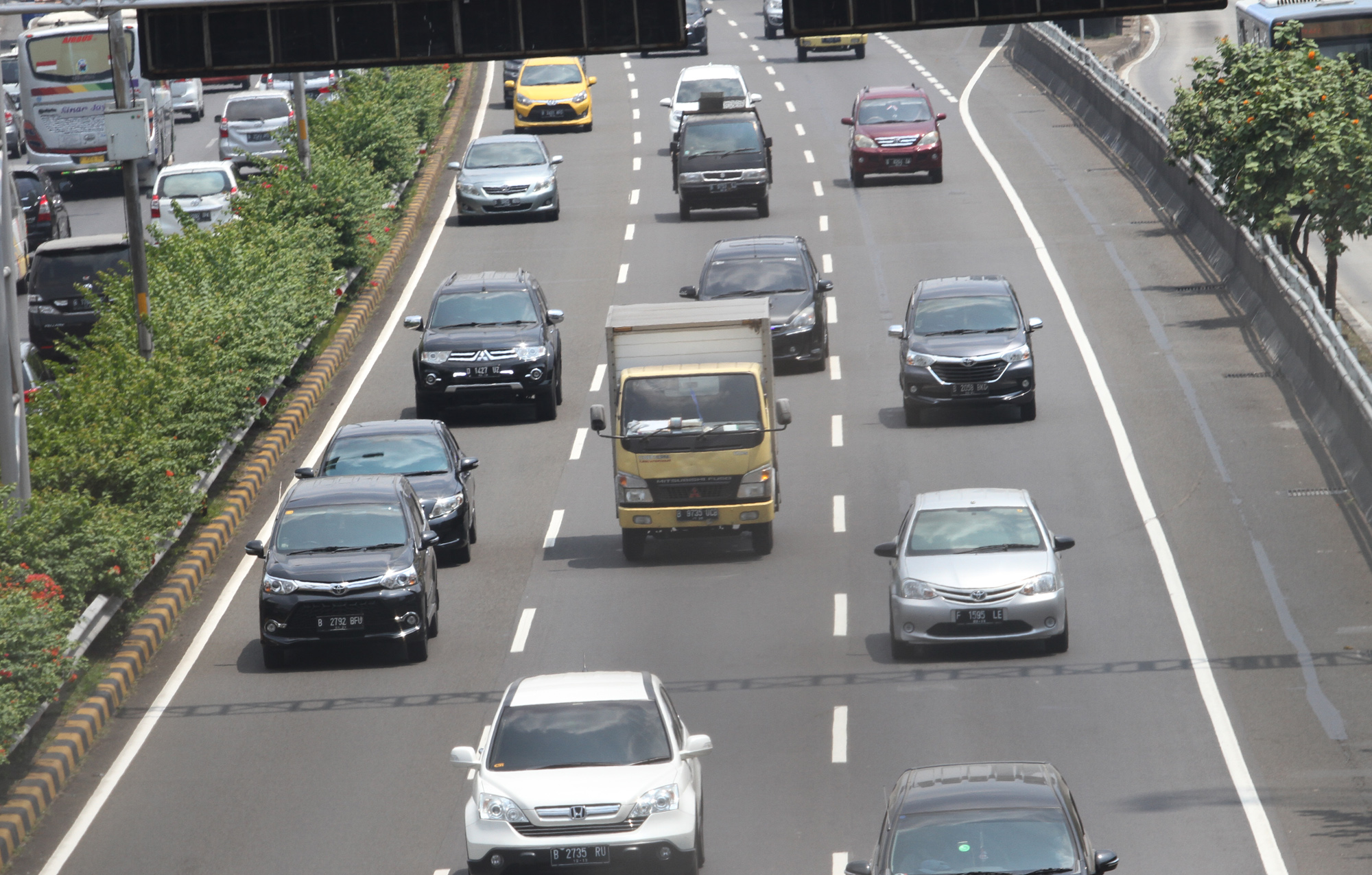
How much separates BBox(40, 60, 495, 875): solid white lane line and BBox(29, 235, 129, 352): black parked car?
459cm

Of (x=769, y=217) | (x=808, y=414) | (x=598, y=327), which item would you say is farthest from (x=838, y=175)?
(x=808, y=414)

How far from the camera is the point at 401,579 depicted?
19812mm

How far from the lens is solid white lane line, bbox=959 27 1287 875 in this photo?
14.7 meters

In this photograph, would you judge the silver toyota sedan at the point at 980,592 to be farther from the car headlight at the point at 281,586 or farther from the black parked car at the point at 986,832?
the black parked car at the point at 986,832

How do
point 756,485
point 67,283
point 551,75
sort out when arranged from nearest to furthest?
point 756,485 < point 67,283 < point 551,75

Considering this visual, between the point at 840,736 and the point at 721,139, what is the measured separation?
26066 millimetres

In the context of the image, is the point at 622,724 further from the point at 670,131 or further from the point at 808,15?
the point at 670,131

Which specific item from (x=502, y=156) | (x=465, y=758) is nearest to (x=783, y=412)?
(x=465, y=758)

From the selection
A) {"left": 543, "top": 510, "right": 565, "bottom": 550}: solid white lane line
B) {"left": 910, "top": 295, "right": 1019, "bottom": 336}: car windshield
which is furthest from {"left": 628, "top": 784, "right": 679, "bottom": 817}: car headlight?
{"left": 910, "top": 295, "right": 1019, "bottom": 336}: car windshield

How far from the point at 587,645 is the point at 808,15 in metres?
6.88

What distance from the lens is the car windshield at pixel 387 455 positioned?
2394cm

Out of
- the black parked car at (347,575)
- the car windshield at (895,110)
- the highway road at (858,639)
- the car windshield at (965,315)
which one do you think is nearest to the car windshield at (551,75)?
the car windshield at (895,110)

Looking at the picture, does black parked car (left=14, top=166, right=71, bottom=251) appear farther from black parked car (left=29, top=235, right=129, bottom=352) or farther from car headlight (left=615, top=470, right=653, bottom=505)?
car headlight (left=615, top=470, right=653, bottom=505)

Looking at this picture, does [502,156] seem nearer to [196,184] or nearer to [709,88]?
[196,184]
